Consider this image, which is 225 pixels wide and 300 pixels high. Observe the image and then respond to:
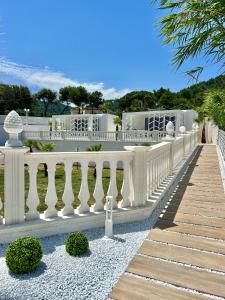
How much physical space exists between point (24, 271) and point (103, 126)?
28.2m

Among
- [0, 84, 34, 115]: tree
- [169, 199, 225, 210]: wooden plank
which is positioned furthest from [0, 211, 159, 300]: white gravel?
[0, 84, 34, 115]: tree

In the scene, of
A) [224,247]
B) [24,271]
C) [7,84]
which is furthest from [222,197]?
[7,84]

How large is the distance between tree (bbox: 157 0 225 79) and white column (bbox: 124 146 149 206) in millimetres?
1672

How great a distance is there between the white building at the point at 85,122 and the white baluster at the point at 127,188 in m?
24.8

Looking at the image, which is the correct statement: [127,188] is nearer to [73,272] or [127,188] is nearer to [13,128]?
[73,272]

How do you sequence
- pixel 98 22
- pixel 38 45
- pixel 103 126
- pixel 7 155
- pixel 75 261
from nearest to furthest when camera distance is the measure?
pixel 75 261, pixel 7 155, pixel 98 22, pixel 38 45, pixel 103 126

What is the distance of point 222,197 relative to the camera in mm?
5906

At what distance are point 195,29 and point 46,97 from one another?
5697 cm

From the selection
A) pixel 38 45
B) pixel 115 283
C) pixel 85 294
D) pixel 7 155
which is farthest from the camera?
pixel 38 45

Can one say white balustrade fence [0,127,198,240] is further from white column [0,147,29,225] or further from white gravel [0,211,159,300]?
white gravel [0,211,159,300]

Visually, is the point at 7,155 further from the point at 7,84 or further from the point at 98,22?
the point at 7,84

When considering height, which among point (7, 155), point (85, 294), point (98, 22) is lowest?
point (85, 294)

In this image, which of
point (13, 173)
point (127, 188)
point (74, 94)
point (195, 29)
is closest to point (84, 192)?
point (127, 188)

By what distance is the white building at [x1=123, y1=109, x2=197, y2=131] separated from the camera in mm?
27750
